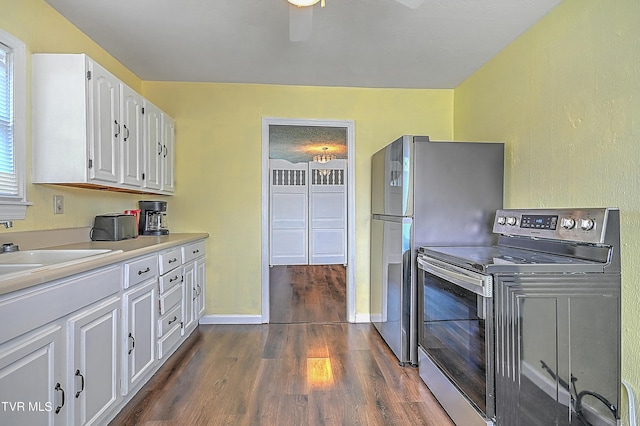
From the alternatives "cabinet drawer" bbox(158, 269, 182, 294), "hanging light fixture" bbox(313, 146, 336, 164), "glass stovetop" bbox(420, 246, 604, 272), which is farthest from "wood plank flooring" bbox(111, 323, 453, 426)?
"hanging light fixture" bbox(313, 146, 336, 164)

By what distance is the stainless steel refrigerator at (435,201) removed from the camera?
8.14 feet

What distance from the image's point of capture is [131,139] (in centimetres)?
258

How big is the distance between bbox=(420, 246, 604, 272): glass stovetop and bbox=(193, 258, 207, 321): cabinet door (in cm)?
209

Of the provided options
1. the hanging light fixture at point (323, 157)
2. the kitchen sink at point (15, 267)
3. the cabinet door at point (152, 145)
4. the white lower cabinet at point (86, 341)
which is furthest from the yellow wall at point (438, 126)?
the hanging light fixture at point (323, 157)

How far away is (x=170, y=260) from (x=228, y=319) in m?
1.17

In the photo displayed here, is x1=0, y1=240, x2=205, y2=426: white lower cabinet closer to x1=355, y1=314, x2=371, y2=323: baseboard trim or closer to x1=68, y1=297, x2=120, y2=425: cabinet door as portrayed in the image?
x1=68, y1=297, x2=120, y2=425: cabinet door

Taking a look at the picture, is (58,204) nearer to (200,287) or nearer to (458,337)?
(200,287)

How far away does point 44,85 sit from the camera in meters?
2.01

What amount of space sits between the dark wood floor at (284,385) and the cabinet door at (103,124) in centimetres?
138

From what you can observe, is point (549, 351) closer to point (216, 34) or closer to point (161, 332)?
point (161, 332)

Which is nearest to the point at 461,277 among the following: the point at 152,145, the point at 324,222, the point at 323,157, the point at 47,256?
the point at 47,256

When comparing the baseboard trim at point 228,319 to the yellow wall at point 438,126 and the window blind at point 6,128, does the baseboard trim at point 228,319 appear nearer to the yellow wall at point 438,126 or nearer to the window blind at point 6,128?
the yellow wall at point 438,126

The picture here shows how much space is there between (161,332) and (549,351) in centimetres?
223

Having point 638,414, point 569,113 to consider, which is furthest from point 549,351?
point 569,113
